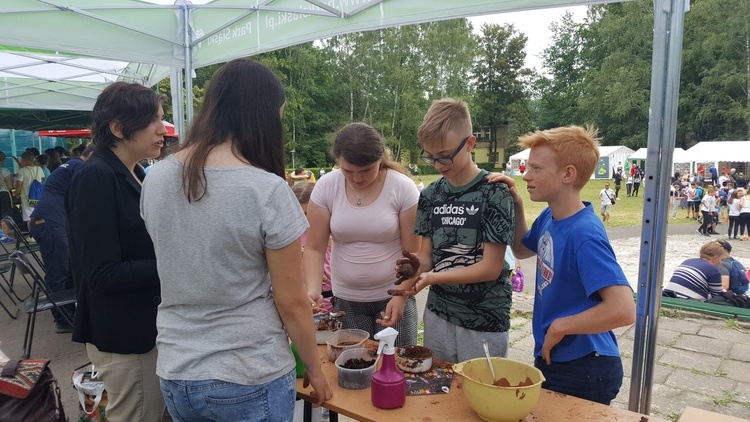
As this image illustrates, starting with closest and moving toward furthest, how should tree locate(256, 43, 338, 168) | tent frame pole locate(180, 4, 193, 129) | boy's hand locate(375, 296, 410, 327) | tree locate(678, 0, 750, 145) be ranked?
boy's hand locate(375, 296, 410, 327) → tent frame pole locate(180, 4, 193, 129) → tree locate(678, 0, 750, 145) → tree locate(256, 43, 338, 168)

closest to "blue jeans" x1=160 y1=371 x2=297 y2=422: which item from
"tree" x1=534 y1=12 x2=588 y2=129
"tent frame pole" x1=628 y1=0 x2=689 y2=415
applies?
"tent frame pole" x1=628 y1=0 x2=689 y2=415

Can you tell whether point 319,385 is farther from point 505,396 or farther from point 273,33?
point 273,33

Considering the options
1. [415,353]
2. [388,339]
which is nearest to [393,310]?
[415,353]

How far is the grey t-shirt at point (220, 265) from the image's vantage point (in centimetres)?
108

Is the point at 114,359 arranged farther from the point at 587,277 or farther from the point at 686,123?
the point at 686,123

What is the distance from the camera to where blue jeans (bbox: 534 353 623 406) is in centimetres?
156

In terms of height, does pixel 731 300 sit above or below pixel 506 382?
below

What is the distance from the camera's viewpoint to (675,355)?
4.12 metres

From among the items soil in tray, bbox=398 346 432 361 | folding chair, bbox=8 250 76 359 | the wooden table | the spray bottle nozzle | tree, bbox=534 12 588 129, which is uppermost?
tree, bbox=534 12 588 129

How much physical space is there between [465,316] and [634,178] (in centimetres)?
2501

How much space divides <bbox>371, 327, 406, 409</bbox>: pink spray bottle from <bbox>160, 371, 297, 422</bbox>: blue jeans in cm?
35

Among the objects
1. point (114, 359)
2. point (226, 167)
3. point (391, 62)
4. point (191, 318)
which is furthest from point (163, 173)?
point (391, 62)

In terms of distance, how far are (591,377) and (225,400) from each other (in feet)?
3.73

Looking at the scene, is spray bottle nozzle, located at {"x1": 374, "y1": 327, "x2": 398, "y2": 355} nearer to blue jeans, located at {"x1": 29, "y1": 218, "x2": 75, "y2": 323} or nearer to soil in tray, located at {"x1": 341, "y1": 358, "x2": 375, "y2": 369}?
soil in tray, located at {"x1": 341, "y1": 358, "x2": 375, "y2": 369}
